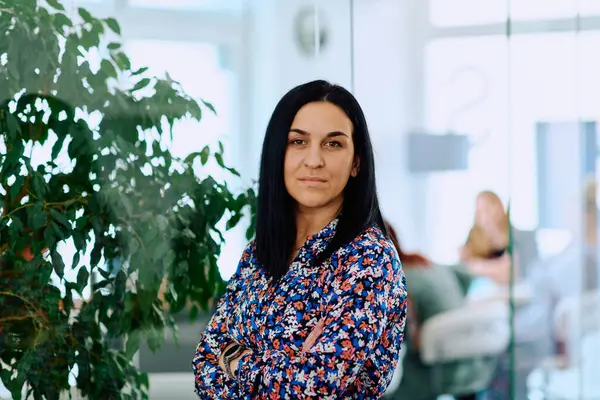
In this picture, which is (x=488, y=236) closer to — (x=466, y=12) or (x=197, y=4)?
(x=466, y=12)

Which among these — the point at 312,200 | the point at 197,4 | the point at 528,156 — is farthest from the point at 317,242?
the point at 528,156

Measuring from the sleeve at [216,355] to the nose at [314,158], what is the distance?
282mm

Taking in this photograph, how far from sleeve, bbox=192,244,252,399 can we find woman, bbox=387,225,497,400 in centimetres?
104

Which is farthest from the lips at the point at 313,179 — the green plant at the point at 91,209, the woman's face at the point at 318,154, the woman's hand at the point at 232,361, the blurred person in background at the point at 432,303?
the blurred person in background at the point at 432,303

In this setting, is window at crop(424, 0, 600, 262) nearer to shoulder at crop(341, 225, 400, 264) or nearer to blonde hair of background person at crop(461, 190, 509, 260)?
blonde hair of background person at crop(461, 190, 509, 260)

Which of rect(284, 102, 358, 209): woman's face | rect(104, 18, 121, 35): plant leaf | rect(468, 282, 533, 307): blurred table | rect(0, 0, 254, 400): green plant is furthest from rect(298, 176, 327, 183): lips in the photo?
rect(468, 282, 533, 307): blurred table

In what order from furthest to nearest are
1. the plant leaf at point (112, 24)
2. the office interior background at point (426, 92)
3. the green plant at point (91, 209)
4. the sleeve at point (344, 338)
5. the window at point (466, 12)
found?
the window at point (466, 12) < the office interior background at point (426, 92) < the plant leaf at point (112, 24) < the green plant at point (91, 209) < the sleeve at point (344, 338)

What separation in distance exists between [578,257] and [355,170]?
5.35 ft

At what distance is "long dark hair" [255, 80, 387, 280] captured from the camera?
1.81 metres

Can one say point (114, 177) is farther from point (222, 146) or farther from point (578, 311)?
point (578, 311)

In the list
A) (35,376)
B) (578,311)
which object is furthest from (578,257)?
(35,376)

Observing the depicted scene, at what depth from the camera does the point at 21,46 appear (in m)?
2.36

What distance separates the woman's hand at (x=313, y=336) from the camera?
164cm

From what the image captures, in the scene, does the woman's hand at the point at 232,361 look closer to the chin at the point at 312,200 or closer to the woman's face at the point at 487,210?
the chin at the point at 312,200
